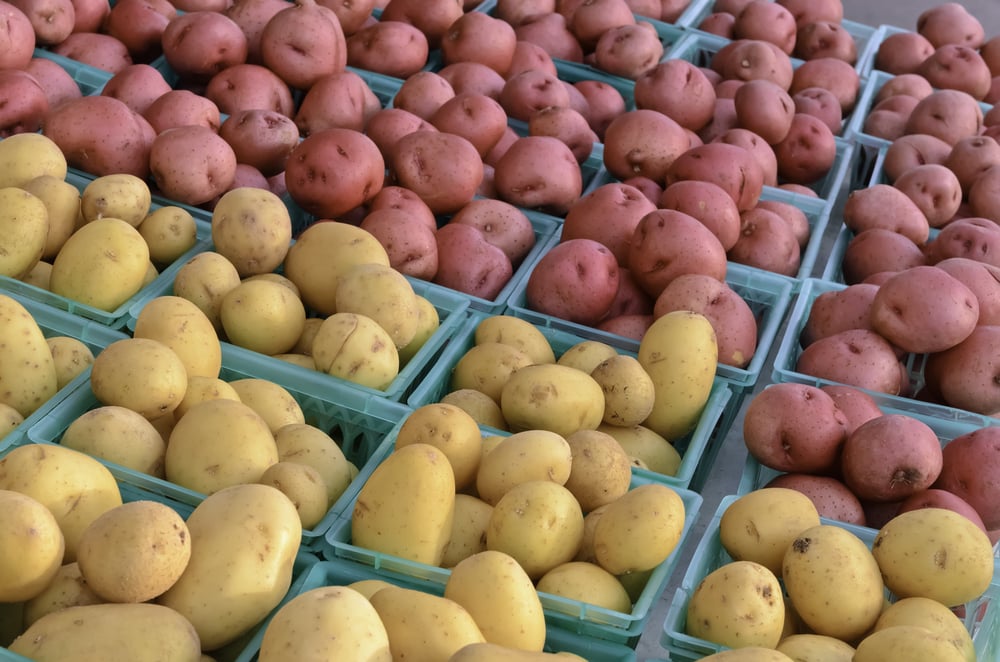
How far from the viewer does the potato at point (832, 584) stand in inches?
54.1

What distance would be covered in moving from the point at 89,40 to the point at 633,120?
4.67 feet

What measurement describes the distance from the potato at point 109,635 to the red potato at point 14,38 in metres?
1.70

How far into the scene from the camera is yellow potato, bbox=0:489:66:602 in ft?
3.74

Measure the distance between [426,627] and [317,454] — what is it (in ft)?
1.65

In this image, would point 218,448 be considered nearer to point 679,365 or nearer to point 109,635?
point 109,635

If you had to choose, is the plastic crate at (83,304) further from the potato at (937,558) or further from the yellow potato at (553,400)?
the potato at (937,558)

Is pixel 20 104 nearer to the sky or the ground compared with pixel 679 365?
nearer to the sky

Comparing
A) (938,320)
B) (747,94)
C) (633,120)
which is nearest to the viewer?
(938,320)

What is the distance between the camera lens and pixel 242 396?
169 cm

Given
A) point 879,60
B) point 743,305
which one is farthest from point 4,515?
point 879,60

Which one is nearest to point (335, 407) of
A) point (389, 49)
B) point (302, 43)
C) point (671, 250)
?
point (671, 250)

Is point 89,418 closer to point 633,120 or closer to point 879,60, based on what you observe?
point 633,120

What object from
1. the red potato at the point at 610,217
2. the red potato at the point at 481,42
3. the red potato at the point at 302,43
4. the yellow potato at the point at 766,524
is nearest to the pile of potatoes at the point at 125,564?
the yellow potato at the point at 766,524

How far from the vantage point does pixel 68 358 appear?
1711 mm
